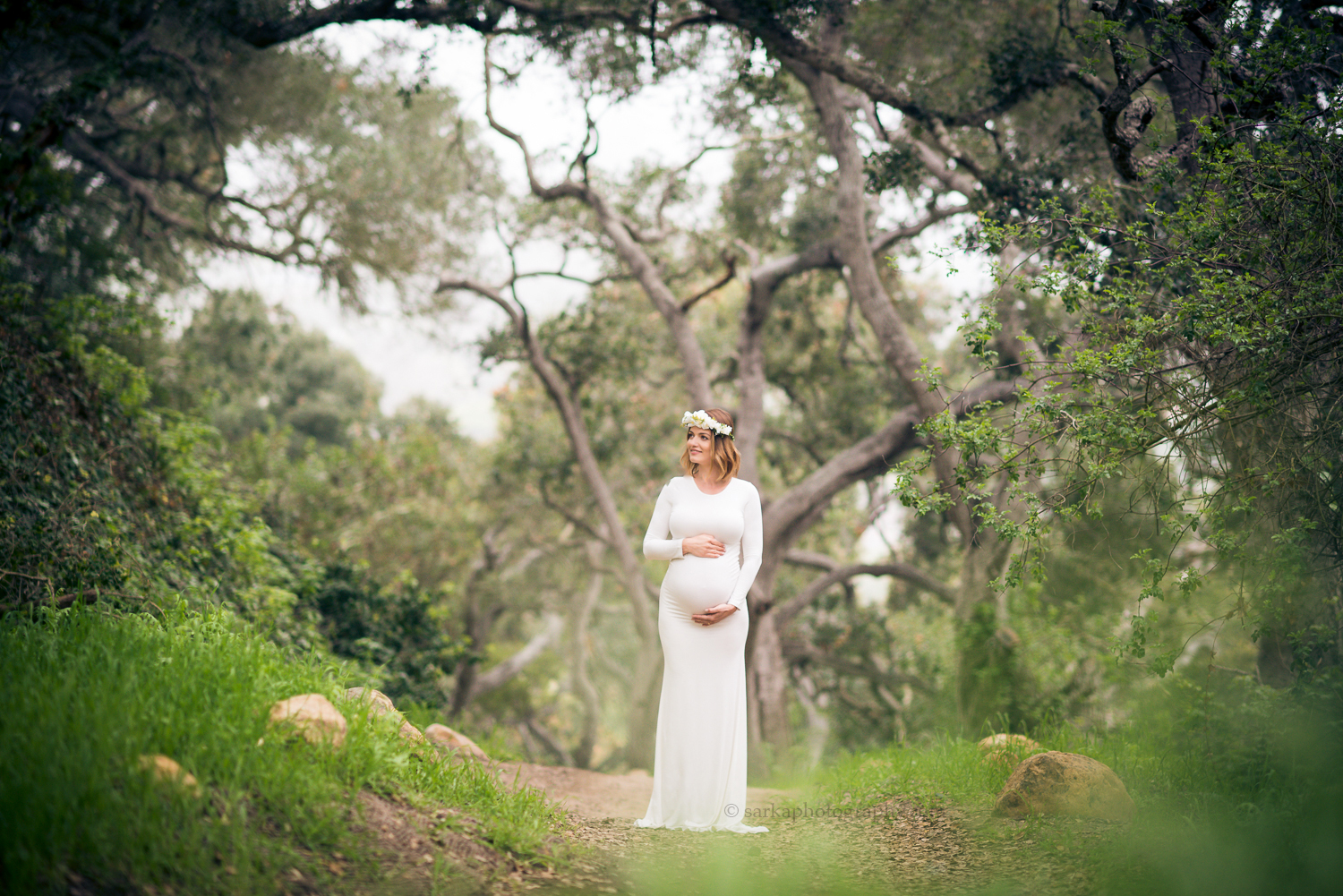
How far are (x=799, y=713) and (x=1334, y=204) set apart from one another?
15512 mm

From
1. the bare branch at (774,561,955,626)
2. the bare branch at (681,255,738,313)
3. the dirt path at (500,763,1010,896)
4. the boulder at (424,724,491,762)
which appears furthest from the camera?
the bare branch at (774,561,955,626)

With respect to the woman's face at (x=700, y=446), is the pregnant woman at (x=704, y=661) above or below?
below

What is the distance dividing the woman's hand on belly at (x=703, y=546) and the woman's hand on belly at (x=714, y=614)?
291mm

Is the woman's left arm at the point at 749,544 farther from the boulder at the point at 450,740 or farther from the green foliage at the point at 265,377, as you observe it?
the green foliage at the point at 265,377

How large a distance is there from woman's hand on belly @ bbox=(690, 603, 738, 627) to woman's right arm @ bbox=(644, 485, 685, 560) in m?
0.36

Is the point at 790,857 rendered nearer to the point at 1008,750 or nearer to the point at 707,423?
the point at 1008,750

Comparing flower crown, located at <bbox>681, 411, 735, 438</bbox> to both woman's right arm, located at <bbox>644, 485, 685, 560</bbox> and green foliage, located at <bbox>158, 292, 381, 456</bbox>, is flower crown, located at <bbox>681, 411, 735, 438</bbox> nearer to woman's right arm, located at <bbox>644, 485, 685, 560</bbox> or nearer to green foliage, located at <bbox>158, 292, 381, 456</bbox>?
woman's right arm, located at <bbox>644, 485, 685, 560</bbox>

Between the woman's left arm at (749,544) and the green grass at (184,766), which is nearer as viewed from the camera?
the green grass at (184,766)

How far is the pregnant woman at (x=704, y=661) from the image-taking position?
4500 mm

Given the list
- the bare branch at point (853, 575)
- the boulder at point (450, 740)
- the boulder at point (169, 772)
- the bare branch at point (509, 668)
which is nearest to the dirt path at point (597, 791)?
the boulder at point (450, 740)

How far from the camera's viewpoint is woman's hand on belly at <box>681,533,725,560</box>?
15.0 feet

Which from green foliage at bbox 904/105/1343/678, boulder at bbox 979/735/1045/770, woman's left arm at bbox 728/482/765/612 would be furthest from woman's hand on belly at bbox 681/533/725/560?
boulder at bbox 979/735/1045/770

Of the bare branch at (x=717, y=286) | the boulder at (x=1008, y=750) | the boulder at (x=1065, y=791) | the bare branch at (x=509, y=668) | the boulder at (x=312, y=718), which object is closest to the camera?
the boulder at (x=312, y=718)

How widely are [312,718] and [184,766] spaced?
59 cm
